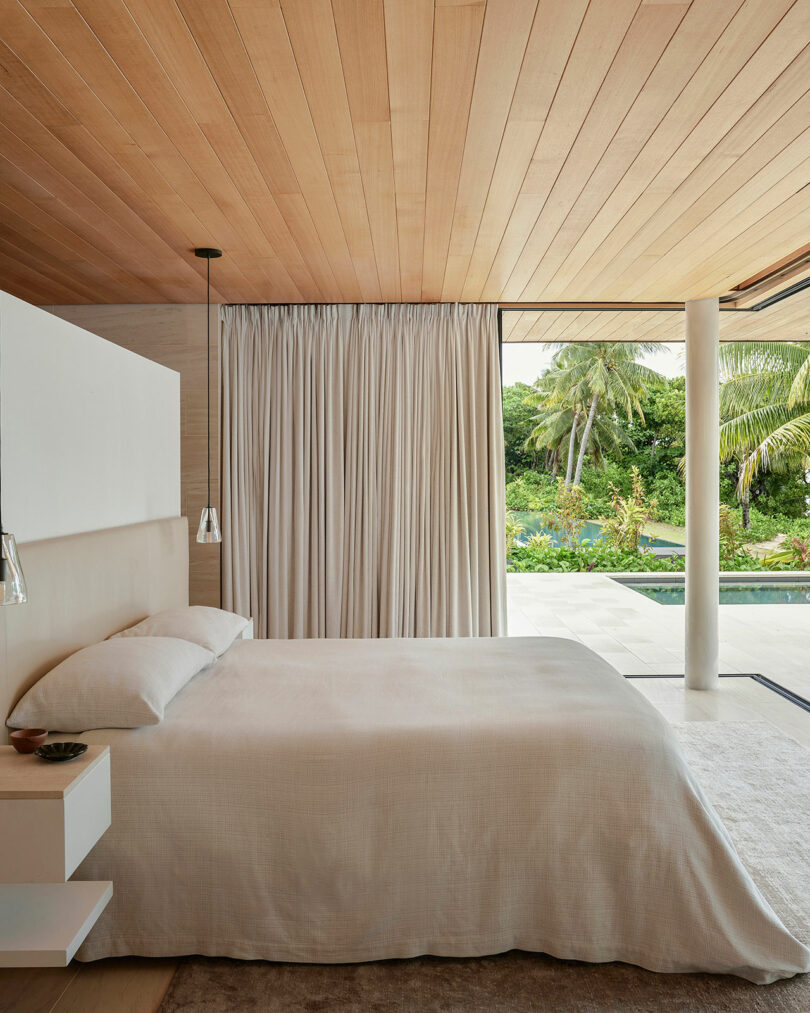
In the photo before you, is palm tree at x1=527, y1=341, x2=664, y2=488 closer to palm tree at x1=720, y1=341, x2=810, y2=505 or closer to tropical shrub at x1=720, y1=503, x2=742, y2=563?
palm tree at x1=720, y1=341, x2=810, y2=505

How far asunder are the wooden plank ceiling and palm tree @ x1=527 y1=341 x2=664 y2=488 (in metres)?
8.66

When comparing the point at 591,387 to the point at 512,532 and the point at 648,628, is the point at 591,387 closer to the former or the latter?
the point at 512,532

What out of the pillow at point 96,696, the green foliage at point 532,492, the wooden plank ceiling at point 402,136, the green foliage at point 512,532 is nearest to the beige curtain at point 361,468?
the wooden plank ceiling at point 402,136

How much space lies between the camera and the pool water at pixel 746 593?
823cm

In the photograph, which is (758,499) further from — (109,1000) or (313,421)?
(109,1000)

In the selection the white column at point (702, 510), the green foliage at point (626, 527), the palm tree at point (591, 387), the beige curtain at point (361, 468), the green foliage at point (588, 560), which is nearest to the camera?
the white column at point (702, 510)

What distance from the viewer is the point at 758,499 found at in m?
12.1

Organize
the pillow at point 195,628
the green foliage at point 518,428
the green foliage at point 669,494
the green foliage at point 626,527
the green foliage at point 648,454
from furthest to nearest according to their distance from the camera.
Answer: the green foliage at point 518,428
the green foliage at point 669,494
the green foliage at point 626,527
the green foliage at point 648,454
the pillow at point 195,628

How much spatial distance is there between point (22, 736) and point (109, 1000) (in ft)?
2.26

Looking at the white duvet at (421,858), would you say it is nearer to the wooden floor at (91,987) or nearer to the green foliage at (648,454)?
the wooden floor at (91,987)

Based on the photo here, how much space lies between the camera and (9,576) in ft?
5.30

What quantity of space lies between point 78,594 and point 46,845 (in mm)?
1173

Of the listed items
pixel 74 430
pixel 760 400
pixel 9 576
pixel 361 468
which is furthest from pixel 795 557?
pixel 9 576

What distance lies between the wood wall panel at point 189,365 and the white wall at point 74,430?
0.74 metres
